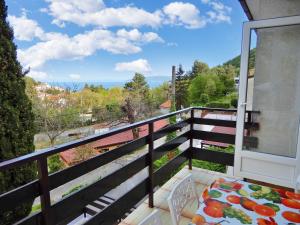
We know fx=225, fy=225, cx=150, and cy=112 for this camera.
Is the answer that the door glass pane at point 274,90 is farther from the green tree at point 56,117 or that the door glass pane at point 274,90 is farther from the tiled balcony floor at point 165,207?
the green tree at point 56,117

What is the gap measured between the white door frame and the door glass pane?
0.07m

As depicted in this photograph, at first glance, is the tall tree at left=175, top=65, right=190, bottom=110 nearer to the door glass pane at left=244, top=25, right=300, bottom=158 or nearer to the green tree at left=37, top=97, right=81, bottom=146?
the green tree at left=37, top=97, right=81, bottom=146

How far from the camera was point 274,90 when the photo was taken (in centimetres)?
258

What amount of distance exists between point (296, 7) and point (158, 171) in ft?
7.55

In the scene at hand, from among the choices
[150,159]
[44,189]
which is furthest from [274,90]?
[44,189]

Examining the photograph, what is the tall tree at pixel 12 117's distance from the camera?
391cm

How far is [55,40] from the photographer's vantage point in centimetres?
2156

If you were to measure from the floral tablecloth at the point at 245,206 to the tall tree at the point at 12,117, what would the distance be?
3.64m

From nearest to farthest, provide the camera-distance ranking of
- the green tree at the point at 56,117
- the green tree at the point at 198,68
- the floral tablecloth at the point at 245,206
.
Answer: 1. the floral tablecloth at the point at 245,206
2. the green tree at the point at 56,117
3. the green tree at the point at 198,68

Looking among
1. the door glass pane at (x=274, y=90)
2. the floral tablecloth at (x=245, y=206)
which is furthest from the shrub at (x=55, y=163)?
the floral tablecloth at (x=245, y=206)

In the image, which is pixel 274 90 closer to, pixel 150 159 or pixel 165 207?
pixel 150 159

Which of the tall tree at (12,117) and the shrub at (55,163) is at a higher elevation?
the tall tree at (12,117)

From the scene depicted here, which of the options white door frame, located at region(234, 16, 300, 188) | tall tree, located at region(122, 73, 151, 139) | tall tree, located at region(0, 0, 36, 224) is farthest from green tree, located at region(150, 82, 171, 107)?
white door frame, located at region(234, 16, 300, 188)

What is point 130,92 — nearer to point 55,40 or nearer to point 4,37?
point 55,40
